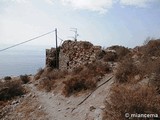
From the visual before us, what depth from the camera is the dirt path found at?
400 inches

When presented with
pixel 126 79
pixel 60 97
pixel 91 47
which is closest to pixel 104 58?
pixel 91 47

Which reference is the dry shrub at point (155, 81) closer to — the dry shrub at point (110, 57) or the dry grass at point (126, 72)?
the dry grass at point (126, 72)

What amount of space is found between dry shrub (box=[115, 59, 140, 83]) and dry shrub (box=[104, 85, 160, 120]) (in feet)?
9.67

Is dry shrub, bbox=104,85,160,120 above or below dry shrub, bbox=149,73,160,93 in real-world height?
below

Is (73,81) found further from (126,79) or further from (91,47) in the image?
(91,47)

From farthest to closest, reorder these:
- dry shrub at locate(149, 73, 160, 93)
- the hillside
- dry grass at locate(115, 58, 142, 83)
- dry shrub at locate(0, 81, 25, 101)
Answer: dry shrub at locate(0, 81, 25, 101) → dry grass at locate(115, 58, 142, 83) → dry shrub at locate(149, 73, 160, 93) → the hillside

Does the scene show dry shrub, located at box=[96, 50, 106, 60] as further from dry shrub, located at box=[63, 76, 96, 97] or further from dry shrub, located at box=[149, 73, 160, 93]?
dry shrub, located at box=[149, 73, 160, 93]

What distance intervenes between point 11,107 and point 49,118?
4.90 meters

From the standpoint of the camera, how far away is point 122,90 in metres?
8.27

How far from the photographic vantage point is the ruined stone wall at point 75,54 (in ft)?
63.1

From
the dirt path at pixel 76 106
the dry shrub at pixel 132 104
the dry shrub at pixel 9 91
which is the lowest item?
the dry shrub at pixel 9 91

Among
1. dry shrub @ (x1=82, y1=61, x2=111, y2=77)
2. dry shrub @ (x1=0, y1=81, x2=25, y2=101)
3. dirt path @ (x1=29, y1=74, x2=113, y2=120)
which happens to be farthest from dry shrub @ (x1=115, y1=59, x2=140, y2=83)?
dry shrub @ (x1=0, y1=81, x2=25, y2=101)

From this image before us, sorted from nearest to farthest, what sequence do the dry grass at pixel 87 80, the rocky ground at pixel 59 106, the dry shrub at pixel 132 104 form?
the dry shrub at pixel 132 104, the rocky ground at pixel 59 106, the dry grass at pixel 87 80

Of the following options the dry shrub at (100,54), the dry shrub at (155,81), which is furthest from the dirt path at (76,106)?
the dry shrub at (100,54)
